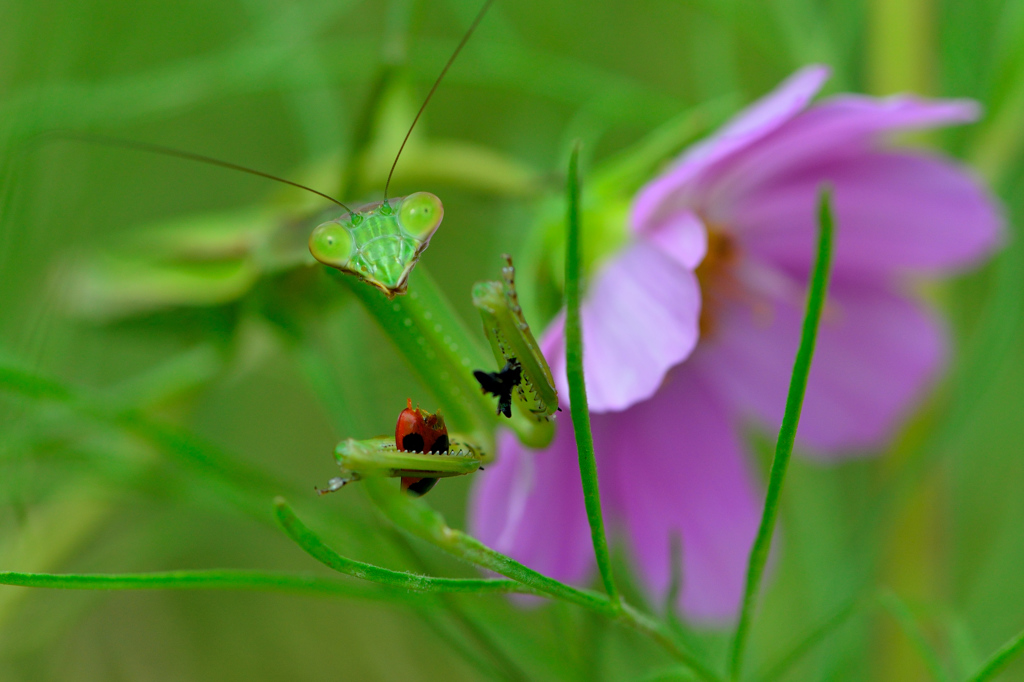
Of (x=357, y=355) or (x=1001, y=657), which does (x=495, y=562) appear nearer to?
(x=1001, y=657)

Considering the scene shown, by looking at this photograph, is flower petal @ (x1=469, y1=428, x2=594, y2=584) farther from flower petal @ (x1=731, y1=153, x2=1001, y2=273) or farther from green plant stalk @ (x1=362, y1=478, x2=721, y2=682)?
flower petal @ (x1=731, y1=153, x2=1001, y2=273)

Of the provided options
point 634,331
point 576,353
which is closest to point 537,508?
point 634,331

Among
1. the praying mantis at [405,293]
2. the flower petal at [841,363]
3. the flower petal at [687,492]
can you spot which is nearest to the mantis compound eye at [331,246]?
the praying mantis at [405,293]

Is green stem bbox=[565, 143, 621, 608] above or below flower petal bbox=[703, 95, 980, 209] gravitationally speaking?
below

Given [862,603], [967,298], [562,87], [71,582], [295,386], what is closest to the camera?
[71,582]

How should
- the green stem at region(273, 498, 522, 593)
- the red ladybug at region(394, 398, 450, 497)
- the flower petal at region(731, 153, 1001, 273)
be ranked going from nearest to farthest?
the green stem at region(273, 498, 522, 593), the red ladybug at region(394, 398, 450, 497), the flower petal at region(731, 153, 1001, 273)

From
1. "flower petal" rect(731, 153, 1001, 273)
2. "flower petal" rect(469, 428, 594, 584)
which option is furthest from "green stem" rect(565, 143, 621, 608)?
"flower petal" rect(731, 153, 1001, 273)

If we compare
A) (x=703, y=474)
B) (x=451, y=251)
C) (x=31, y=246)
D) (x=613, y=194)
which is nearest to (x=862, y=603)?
(x=703, y=474)

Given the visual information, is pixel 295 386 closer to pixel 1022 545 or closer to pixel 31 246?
pixel 31 246
